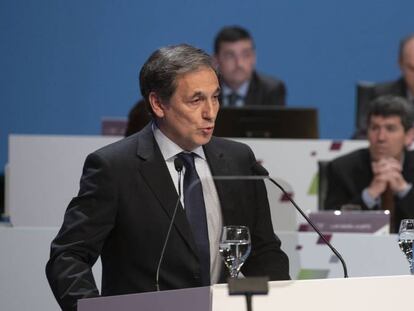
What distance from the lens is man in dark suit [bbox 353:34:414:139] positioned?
760 cm

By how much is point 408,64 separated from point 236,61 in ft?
4.54

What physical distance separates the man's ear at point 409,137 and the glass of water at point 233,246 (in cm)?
363

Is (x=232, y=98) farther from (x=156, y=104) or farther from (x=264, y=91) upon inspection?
(x=156, y=104)

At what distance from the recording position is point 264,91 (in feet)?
28.0

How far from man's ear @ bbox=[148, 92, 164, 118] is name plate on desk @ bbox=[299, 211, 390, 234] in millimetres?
1701

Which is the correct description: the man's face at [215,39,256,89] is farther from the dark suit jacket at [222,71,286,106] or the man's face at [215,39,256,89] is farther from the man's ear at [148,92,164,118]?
the man's ear at [148,92,164,118]

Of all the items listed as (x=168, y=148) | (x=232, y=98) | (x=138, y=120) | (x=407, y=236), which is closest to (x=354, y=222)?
(x=138, y=120)

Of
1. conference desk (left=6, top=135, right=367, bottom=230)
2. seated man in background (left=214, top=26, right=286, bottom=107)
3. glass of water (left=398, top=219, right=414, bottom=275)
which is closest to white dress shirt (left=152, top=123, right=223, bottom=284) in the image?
glass of water (left=398, top=219, right=414, bottom=275)

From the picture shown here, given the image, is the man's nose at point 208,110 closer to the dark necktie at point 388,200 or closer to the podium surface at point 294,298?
the podium surface at point 294,298

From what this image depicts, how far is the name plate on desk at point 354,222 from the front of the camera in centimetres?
474

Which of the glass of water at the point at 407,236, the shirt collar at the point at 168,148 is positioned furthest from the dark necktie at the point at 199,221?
the glass of water at the point at 407,236

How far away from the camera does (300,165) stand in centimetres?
584

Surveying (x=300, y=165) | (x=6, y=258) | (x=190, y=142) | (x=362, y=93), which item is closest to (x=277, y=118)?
(x=300, y=165)

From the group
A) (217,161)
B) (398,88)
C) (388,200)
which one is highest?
(398,88)
